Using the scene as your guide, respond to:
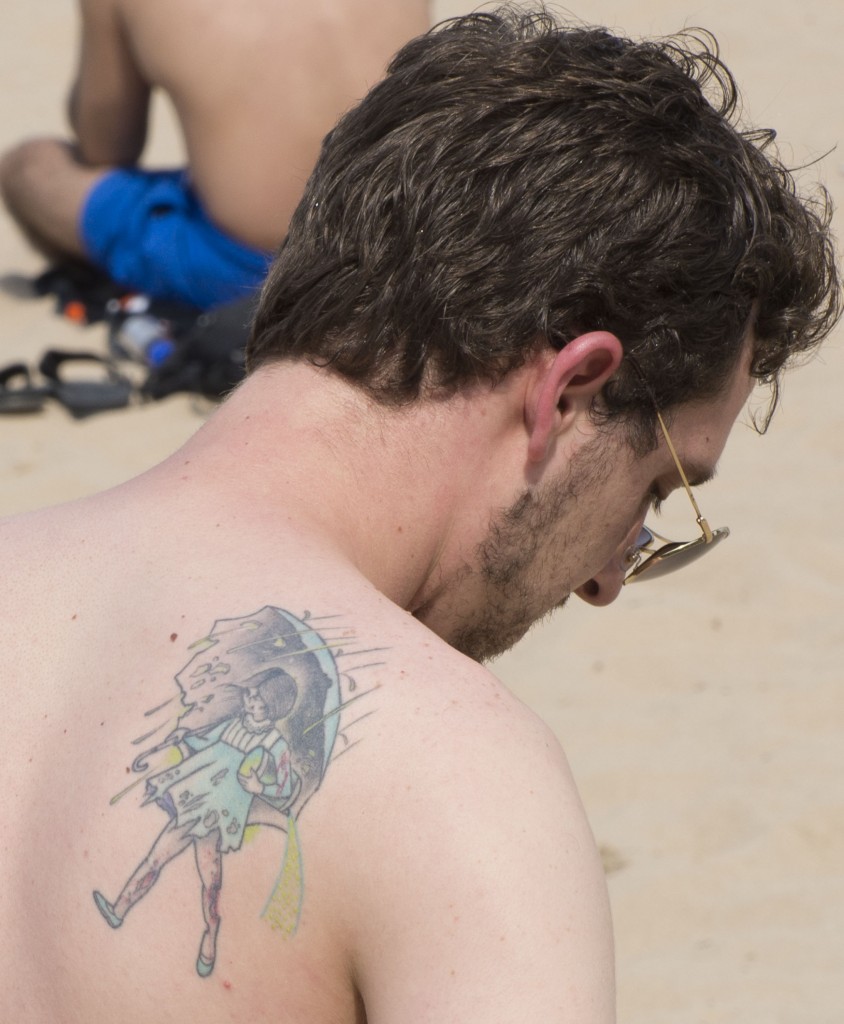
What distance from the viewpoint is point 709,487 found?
414 cm

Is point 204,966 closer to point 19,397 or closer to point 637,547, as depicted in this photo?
point 637,547

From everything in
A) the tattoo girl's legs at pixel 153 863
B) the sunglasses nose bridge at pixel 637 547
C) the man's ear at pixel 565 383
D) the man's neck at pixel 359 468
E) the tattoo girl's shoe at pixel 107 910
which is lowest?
the sunglasses nose bridge at pixel 637 547

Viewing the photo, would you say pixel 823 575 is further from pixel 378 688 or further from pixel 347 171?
pixel 378 688

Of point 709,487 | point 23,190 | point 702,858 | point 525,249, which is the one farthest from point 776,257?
point 23,190

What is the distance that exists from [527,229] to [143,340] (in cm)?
325

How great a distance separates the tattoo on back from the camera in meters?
1.14

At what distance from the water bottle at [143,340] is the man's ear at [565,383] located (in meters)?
3.09

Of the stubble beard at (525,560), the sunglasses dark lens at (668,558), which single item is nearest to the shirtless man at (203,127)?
Answer: the sunglasses dark lens at (668,558)

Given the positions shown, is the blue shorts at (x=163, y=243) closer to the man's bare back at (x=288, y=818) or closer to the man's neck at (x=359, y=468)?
the man's neck at (x=359, y=468)

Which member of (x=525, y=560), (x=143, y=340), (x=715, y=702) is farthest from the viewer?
(x=143, y=340)

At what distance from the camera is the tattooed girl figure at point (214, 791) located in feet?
3.74

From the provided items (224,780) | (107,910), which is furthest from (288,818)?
(107,910)

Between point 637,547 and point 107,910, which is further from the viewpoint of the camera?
point 637,547

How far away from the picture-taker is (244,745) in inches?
45.8
